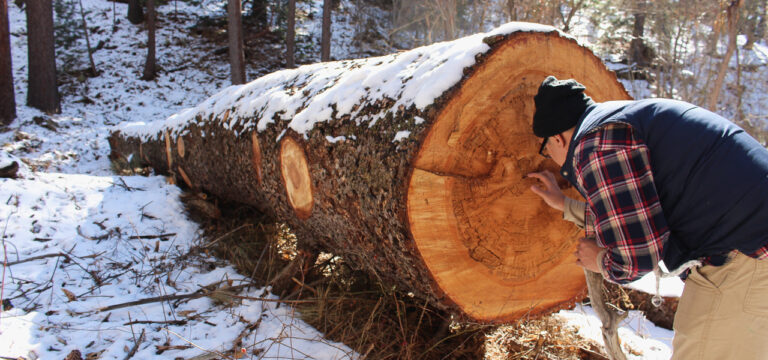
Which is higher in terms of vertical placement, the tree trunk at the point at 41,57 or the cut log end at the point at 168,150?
the tree trunk at the point at 41,57

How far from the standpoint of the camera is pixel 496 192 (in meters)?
1.89

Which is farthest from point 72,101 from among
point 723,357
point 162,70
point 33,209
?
point 723,357

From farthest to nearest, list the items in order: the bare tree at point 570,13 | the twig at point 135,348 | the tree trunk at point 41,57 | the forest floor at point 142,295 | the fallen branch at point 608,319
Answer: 1. the tree trunk at point 41,57
2. the bare tree at point 570,13
3. the forest floor at point 142,295
4. the twig at point 135,348
5. the fallen branch at point 608,319

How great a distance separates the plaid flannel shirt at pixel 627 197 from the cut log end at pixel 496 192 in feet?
1.68

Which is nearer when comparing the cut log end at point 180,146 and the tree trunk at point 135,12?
the cut log end at point 180,146

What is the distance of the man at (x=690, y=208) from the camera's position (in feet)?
4.09

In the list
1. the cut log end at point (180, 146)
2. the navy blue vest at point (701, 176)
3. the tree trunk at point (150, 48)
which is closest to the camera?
the navy blue vest at point (701, 176)

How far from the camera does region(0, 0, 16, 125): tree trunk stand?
783 centimetres

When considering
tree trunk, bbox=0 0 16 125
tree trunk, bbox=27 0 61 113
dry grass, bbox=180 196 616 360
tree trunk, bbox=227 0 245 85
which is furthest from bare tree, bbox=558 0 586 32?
tree trunk, bbox=27 0 61 113

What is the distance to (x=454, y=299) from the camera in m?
1.86

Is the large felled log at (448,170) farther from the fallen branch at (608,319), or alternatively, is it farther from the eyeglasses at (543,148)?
the fallen branch at (608,319)

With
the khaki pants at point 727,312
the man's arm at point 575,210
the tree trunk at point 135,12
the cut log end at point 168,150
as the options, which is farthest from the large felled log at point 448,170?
the tree trunk at point 135,12

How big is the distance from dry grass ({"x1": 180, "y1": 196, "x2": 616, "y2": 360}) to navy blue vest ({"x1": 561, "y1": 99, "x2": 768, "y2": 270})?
44.2 inches

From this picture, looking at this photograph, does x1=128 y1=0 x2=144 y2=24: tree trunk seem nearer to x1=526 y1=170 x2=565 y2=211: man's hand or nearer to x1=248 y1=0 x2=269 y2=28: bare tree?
x1=248 y1=0 x2=269 y2=28: bare tree
